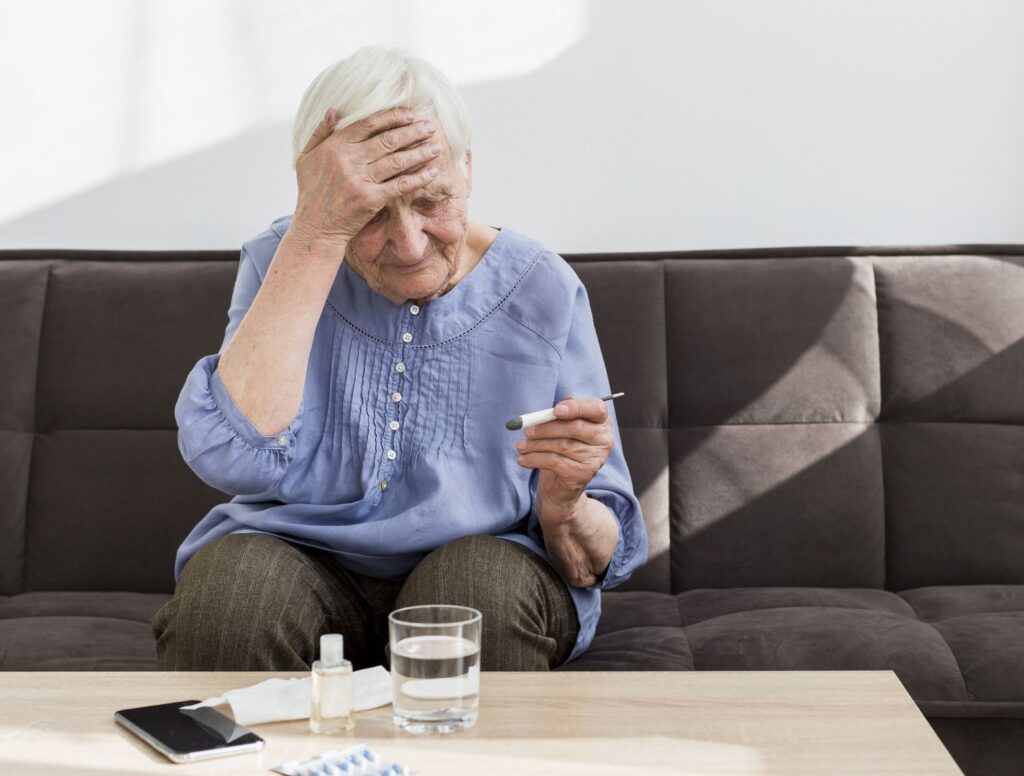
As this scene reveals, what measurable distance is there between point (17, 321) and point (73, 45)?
25.3 inches

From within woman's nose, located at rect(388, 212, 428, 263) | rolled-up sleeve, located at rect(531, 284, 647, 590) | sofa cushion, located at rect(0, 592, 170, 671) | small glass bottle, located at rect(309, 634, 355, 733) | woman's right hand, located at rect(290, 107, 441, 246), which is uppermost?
woman's right hand, located at rect(290, 107, 441, 246)

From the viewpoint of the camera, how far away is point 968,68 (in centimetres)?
235

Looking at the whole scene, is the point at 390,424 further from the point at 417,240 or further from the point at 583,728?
the point at 583,728

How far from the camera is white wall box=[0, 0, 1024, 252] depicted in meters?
2.36

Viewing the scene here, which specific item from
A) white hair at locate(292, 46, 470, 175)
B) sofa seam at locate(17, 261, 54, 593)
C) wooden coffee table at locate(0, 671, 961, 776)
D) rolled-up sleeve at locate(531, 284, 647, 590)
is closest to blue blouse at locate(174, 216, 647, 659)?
rolled-up sleeve at locate(531, 284, 647, 590)

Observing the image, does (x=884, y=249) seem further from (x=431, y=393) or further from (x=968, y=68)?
(x=431, y=393)

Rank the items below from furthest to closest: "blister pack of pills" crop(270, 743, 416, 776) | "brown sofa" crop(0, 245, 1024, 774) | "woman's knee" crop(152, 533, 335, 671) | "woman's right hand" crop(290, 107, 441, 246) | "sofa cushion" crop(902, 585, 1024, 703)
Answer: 1. "brown sofa" crop(0, 245, 1024, 774)
2. "sofa cushion" crop(902, 585, 1024, 703)
3. "woman's right hand" crop(290, 107, 441, 246)
4. "woman's knee" crop(152, 533, 335, 671)
5. "blister pack of pills" crop(270, 743, 416, 776)

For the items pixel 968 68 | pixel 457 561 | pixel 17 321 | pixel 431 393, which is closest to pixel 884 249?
pixel 968 68

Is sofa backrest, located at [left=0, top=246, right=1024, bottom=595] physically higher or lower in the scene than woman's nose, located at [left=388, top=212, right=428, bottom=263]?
lower

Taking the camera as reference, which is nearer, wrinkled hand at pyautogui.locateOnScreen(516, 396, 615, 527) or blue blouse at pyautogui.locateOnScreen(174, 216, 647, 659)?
wrinkled hand at pyautogui.locateOnScreen(516, 396, 615, 527)

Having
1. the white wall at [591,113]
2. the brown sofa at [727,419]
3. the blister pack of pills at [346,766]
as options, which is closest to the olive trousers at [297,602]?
the blister pack of pills at [346,766]

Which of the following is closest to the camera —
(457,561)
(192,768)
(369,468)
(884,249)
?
(192,768)

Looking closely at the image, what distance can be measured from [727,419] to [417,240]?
810 millimetres

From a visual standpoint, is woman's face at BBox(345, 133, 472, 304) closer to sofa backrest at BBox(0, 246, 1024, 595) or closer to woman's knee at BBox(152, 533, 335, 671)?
woman's knee at BBox(152, 533, 335, 671)
